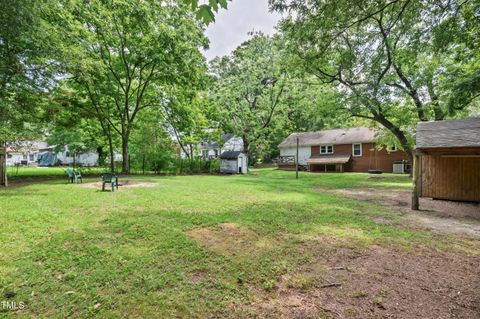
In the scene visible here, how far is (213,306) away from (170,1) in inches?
731

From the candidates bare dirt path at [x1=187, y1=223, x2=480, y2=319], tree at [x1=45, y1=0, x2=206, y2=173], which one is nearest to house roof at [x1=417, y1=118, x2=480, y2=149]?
bare dirt path at [x1=187, y1=223, x2=480, y2=319]

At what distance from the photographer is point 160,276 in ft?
10.1

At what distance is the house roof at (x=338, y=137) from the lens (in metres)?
25.5

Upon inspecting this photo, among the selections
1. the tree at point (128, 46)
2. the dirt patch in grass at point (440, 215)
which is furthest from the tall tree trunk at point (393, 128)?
the tree at point (128, 46)

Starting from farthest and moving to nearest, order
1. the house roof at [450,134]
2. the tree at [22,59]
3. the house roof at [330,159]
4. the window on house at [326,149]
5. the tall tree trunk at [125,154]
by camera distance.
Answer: the window on house at [326,149] → the house roof at [330,159] → the tall tree trunk at [125,154] → the tree at [22,59] → the house roof at [450,134]

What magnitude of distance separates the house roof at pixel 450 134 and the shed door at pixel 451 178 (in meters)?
1.47

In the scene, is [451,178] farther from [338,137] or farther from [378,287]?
[338,137]

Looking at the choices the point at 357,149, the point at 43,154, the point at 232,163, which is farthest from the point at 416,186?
the point at 43,154

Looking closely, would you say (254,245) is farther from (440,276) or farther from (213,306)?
(440,276)

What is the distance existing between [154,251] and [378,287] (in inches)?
128

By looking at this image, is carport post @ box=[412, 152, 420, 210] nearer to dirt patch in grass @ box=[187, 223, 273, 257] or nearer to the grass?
the grass

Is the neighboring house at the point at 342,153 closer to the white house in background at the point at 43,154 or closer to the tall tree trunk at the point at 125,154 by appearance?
the tall tree trunk at the point at 125,154

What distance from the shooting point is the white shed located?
70.9 feet

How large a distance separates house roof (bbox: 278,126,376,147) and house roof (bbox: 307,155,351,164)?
1776mm
